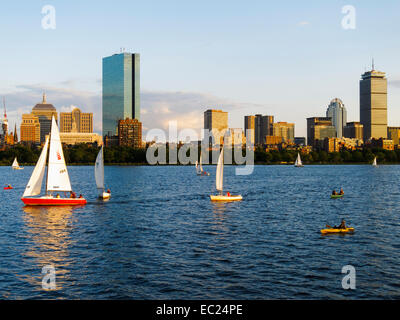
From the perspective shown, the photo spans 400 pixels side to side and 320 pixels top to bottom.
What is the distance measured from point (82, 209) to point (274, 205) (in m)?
37.3

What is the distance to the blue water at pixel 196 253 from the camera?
2948 centimetres

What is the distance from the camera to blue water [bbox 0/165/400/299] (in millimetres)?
29484

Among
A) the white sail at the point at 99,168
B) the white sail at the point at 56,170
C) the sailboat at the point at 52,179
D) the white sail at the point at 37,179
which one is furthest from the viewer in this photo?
the white sail at the point at 99,168

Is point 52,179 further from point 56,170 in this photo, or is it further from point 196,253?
point 196,253

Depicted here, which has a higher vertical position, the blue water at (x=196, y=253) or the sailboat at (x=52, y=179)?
the sailboat at (x=52, y=179)

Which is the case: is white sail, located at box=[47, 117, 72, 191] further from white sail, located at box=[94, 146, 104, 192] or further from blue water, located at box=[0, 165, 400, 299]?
white sail, located at box=[94, 146, 104, 192]

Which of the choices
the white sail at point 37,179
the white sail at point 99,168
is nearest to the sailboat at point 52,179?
the white sail at point 37,179

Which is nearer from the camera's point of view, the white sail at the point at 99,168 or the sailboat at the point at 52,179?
the sailboat at the point at 52,179

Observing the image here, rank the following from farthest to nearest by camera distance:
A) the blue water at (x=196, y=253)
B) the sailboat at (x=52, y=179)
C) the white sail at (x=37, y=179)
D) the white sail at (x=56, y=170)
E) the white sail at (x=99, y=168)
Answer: the white sail at (x=99, y=168), the white sail at (x=56, y=170), the sailboat at (x=52, y=179), the white sail at (x=37, y=179), the blue water at (x=196, y=253)

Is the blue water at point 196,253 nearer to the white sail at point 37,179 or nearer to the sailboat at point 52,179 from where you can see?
the sailboat at point 52,179

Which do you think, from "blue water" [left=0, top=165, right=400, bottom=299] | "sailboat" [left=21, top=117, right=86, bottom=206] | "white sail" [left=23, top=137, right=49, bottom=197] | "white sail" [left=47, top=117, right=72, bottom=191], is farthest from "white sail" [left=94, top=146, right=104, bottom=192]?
"white sail" [left=23, top=137, right=49, bottom=197]

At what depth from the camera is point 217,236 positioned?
160ft

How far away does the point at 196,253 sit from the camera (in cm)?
4009

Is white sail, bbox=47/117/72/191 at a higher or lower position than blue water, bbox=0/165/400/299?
higher
